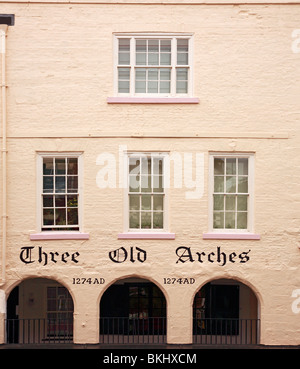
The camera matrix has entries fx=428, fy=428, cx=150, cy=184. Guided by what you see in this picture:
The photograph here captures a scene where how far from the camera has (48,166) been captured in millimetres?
11633

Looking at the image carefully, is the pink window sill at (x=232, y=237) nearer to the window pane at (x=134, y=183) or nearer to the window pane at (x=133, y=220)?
the window pane at (x=133, y=220)

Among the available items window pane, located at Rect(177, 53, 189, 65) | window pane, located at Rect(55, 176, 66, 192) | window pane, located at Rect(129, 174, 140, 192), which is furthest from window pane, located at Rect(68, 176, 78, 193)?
window pane, located at Rect(177, 53, 189, 65)

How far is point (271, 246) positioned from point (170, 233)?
271cm

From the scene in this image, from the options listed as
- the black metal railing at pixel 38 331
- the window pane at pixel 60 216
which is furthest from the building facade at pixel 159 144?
the black metal railing at pixel 38 331

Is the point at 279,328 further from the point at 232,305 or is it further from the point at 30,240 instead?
the point at 30,240

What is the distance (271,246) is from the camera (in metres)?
11.4

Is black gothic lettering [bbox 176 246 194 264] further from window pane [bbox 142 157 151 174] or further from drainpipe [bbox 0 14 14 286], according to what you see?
drainpipe [bbox 0 14 14 286]

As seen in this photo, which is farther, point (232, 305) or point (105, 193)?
point (232, 305)

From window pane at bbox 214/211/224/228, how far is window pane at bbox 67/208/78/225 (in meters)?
3.79

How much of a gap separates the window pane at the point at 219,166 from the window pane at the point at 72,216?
397 centimetres

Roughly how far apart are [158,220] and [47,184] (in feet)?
10.4

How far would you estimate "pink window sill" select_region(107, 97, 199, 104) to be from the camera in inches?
448
